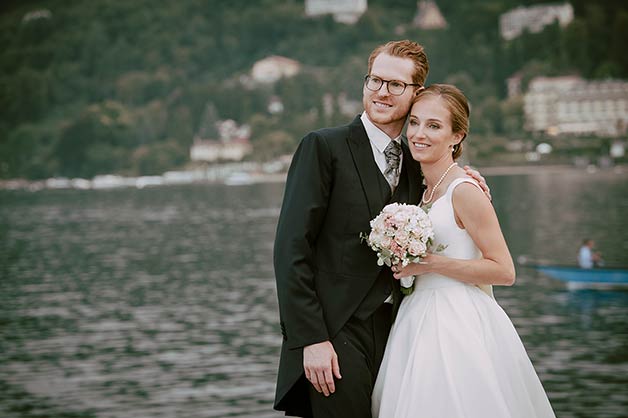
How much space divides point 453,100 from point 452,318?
69 centimetres

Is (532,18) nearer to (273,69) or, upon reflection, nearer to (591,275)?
(273,69)

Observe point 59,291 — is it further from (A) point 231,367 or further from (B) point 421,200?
(B) point 421,200

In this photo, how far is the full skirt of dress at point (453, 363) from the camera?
3.23m

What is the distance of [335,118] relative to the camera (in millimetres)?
125625

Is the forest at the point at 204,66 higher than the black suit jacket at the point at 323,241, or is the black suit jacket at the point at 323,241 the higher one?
the forest at the point at 204,66

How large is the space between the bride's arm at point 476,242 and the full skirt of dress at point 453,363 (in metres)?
0.07

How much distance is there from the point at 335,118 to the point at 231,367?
10954cm

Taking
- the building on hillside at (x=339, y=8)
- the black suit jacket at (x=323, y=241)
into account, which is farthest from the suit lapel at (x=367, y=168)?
the building on hillside at (x=339, y=8)

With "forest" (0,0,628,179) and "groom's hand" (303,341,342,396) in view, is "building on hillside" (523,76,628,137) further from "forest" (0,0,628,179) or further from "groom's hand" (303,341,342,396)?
"groom's hand" (303,341,342,396)

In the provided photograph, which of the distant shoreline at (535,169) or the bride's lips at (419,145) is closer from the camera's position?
the bride's lips at (419,145)

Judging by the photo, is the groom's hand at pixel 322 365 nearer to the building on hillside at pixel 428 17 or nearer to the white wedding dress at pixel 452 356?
the white wedding dress at pixel 452 356

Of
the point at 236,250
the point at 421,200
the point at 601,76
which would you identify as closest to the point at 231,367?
the point at 421,200

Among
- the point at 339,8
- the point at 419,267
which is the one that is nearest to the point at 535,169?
the point at 339,8

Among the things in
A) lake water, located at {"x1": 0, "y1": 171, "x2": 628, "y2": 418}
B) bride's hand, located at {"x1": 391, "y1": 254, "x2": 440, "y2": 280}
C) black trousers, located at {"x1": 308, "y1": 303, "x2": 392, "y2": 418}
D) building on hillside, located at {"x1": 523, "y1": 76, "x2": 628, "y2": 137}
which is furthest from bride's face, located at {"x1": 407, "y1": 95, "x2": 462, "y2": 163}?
building on hillside, located at {"x1": 523, "y1": 76, "x2": 628, "y2": 137}
